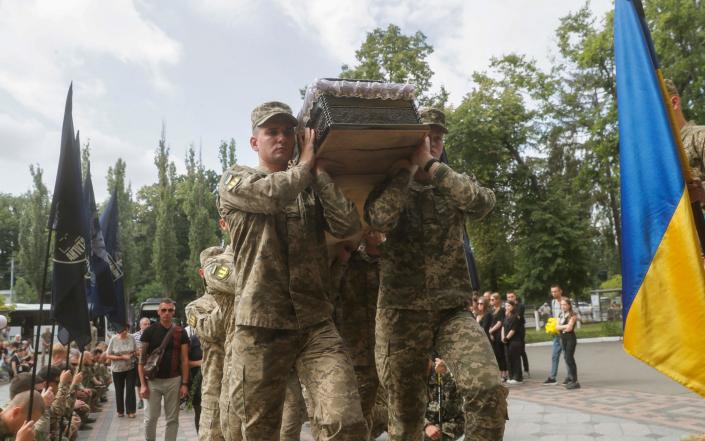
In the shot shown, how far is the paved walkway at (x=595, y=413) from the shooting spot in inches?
310

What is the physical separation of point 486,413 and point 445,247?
110 centimetres

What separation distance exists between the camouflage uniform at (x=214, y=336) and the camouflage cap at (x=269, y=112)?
2494 mm

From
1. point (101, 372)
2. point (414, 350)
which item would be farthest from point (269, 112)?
point (101, 372)

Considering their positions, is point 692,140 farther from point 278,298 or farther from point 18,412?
point 18,412

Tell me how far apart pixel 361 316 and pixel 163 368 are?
5.14 m

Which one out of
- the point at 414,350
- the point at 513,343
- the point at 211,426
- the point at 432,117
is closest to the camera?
the point at 414,350

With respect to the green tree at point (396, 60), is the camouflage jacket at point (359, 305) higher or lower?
lower

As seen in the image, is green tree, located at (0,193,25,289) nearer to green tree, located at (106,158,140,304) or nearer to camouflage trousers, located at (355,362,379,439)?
green tree, located at (106,158,140,304)

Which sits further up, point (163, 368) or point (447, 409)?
point (163, 368)

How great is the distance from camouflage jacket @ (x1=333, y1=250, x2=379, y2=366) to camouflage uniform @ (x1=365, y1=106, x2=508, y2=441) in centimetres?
44

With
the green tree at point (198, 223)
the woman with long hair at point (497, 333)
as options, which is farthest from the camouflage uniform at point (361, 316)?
the green tree at point (198, 223)

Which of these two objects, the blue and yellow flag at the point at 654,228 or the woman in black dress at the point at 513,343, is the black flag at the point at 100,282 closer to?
the blue and yellow flag at the point at 654,228

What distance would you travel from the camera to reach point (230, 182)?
379 centimetres

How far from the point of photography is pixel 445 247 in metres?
4.14
